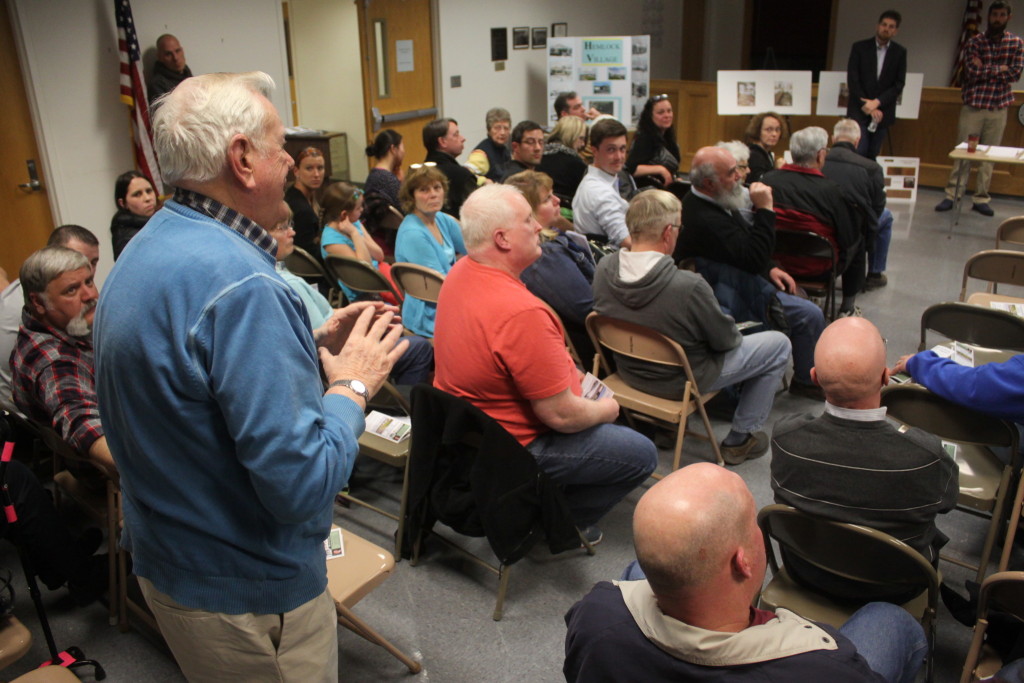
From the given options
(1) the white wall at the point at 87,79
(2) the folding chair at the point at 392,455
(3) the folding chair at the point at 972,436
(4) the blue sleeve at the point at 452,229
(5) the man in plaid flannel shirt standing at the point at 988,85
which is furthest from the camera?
(5) the man in plaid flannel shirt standing at the point at 988,85

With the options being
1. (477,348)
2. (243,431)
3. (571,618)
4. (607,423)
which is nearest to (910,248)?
(607,423)

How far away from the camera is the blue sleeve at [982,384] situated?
2205 mm

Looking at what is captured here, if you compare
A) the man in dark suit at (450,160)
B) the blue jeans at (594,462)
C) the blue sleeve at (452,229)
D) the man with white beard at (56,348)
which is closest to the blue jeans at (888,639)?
the blue jeans at (594,462)

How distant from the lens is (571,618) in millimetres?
1412

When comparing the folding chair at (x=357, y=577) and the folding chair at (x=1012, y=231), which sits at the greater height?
the folding chair at (x=1012, y=231)

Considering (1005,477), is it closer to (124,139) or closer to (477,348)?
(477,348)

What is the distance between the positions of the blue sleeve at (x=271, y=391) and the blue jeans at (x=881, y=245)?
5.21m

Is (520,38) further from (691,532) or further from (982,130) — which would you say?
(691,532)

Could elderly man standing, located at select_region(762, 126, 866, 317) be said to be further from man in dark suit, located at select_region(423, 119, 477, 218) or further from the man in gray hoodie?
man in dark suit, located at select_region(423, 119, 477, 218)

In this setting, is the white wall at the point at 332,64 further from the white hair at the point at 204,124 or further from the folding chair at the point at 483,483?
the white hair at the point at 204,124

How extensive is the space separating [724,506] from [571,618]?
0.39 meters

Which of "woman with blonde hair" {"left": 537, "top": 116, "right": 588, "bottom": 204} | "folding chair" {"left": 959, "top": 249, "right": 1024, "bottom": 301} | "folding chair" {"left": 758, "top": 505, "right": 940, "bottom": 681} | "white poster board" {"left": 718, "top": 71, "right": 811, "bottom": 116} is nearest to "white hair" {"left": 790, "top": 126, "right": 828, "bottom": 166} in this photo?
"folding chair" {"left": 959, "top": 249, "right": 1024, "bottom": 301}

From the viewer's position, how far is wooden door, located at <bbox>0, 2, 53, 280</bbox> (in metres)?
4.79

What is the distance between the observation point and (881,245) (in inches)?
221
